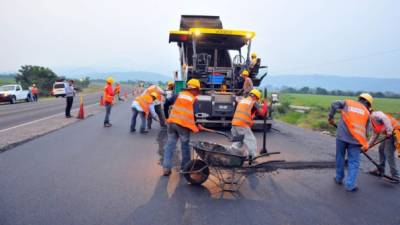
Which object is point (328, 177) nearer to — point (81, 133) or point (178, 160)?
point (178, 160)

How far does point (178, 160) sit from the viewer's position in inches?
274

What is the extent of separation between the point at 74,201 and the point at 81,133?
593 centimetres

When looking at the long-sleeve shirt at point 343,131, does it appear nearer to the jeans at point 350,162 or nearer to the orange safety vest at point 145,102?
the jeans at point 350,162

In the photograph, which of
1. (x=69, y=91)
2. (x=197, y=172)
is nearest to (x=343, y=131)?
(x=197, y=172)

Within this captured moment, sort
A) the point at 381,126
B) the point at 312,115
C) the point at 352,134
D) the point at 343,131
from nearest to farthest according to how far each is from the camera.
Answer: the point at 352,134
the point at 343,131
the point at 381,126
the point at 312,115

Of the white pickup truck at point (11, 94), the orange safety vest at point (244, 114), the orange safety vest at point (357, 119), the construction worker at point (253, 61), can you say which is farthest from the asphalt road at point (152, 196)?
the white pickup truck at point (11, 94)

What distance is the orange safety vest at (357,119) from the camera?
539 centimetres

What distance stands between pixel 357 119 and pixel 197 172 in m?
2.72

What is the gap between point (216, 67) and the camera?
476 inches

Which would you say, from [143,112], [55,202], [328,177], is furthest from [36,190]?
[143,112]

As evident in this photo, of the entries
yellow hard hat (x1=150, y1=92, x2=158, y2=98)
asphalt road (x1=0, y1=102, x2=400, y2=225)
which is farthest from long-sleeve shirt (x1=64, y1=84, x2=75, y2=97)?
asphalt road (x1=0, y1=102, x2=400, y2=225)

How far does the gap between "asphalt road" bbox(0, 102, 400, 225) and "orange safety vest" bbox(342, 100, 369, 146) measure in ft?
2.91

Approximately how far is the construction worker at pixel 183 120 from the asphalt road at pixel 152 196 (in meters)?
0.41

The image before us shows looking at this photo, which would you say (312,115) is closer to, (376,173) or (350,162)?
(376,173)
